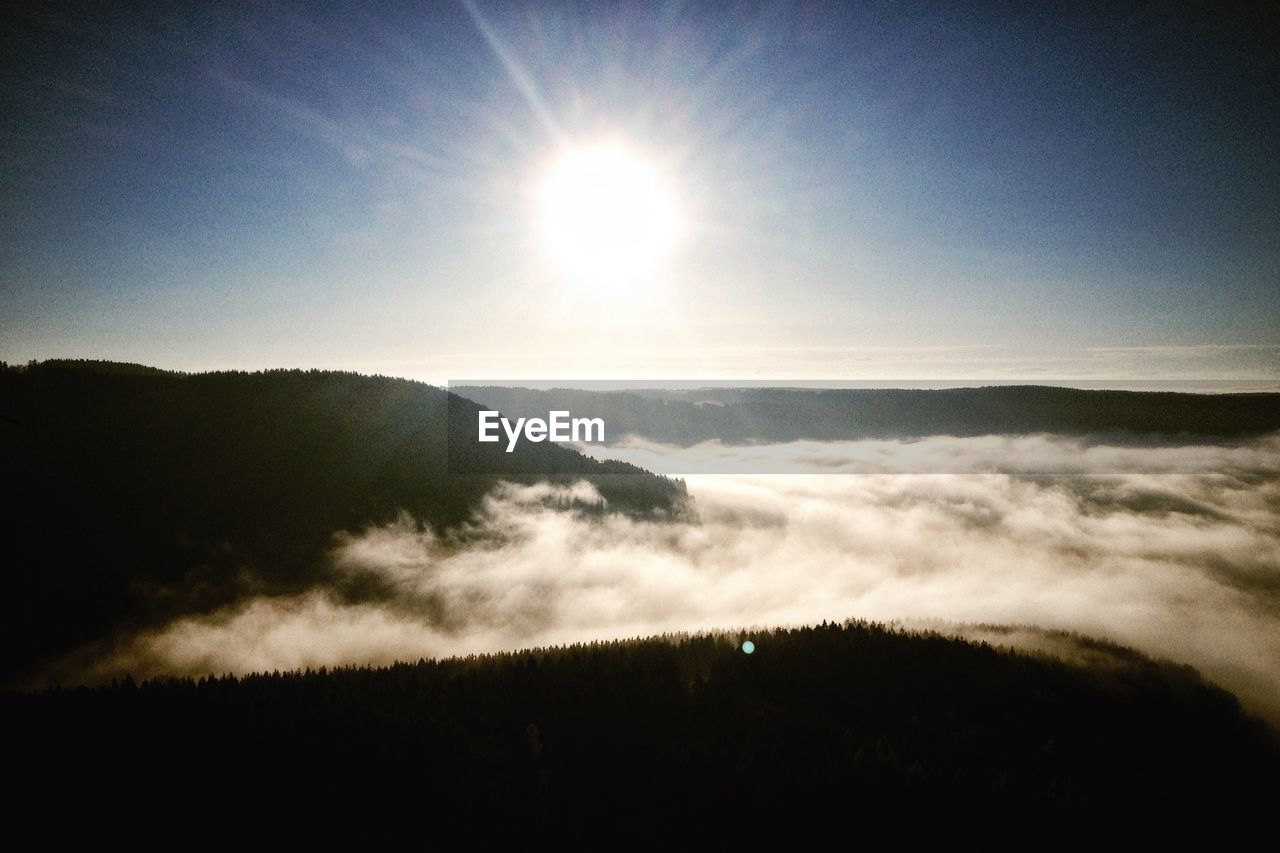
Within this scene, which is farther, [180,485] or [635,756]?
[180,485]

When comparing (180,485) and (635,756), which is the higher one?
(635,756)

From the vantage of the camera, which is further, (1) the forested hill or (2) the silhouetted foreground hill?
(1) the forested hill

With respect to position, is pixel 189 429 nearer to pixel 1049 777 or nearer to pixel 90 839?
pixel 90 839

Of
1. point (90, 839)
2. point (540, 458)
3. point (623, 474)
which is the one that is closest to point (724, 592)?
point (623, 474)

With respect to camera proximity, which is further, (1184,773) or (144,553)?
(144,553)
